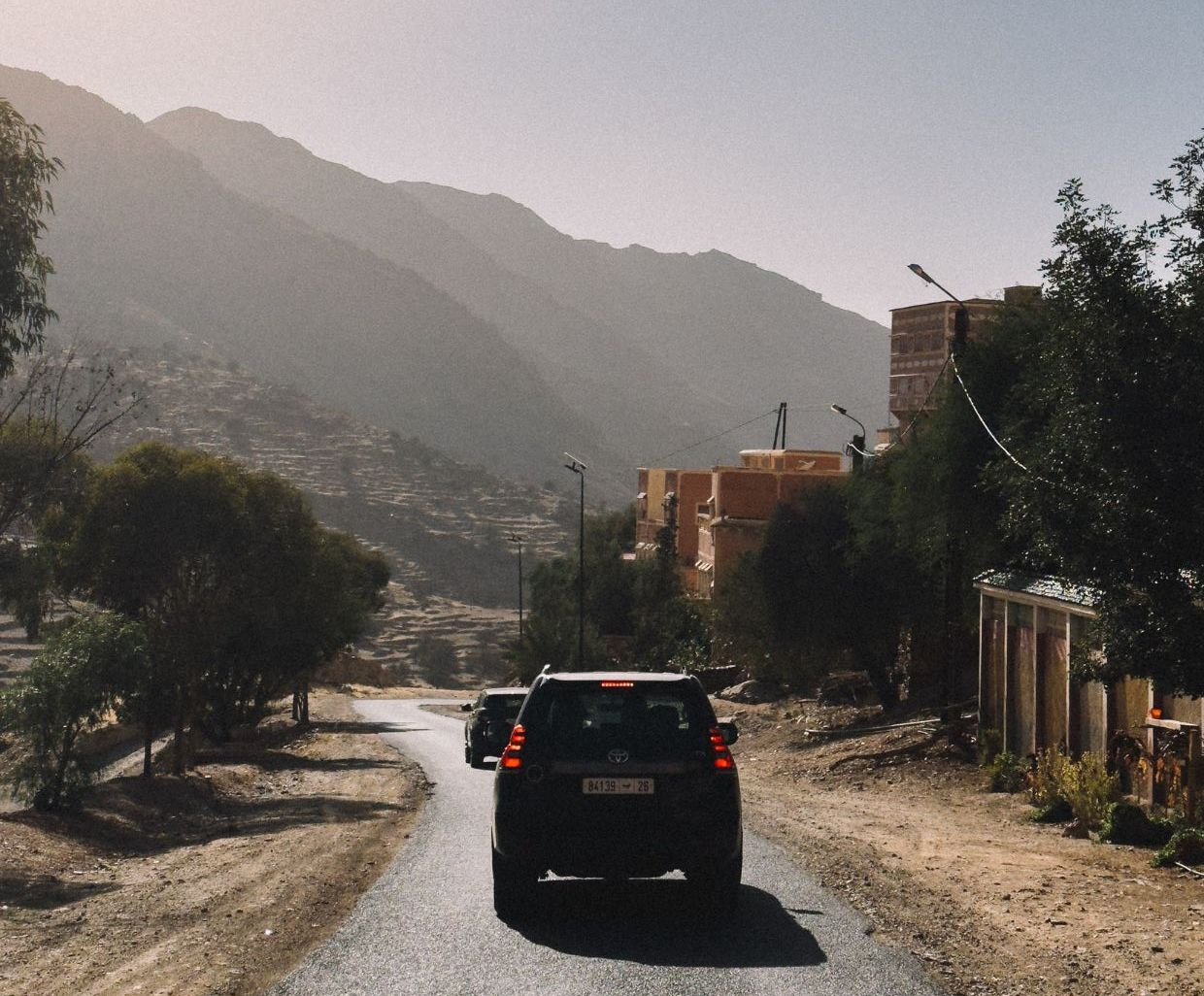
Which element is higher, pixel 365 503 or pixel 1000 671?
pixel 365 503

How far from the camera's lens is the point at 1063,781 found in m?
18.8

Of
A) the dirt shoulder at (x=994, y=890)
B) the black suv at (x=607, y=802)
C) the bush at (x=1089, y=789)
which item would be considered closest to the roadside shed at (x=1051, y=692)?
the bush at (x=1089, y=789)

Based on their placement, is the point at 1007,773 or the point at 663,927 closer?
the point at 663,927

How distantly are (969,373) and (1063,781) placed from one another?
11.0 m

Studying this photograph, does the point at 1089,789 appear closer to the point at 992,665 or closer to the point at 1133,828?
the point at 1133,828

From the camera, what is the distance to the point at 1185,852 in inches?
555

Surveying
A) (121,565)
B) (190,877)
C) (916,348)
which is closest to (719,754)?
(190,877)

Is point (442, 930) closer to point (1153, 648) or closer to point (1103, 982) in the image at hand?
point (1103, 982)

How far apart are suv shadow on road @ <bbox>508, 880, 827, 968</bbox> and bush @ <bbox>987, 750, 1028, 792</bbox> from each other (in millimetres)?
12037

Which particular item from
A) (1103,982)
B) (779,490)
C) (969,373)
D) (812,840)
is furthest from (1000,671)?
(779,490)

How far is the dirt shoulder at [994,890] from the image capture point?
9102 mm

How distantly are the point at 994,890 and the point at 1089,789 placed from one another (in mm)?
5927

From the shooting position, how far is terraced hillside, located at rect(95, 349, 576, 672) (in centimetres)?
12988

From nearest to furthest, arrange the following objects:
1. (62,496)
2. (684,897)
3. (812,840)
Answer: (684,897) < (812,840) < (62,496)
